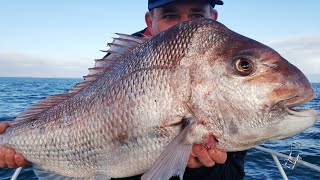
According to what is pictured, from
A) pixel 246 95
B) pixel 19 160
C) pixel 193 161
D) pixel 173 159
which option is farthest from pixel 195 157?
pixel 19 160

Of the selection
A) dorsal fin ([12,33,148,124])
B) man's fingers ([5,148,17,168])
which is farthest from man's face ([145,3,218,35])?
man's fingers ([5,148,17,168])

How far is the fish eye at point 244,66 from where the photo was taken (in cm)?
226

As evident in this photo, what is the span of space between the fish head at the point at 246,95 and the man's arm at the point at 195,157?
13 centimetres

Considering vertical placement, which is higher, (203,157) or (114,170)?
(203,157)

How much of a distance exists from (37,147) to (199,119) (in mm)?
1714

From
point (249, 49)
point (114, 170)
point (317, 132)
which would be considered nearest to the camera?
point (249, 49)

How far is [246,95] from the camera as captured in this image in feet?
7.22

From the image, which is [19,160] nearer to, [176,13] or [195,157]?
[195,157]

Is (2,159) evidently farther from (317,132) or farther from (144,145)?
(317,132)

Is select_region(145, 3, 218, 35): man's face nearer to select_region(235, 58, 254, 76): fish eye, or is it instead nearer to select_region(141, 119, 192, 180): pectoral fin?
select_region(235, 58, 254, 76): fish eye

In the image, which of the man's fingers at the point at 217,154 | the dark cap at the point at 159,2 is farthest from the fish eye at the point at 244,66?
the dark cap at the point at 159,2

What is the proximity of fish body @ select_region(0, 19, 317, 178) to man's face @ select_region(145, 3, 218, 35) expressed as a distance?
1.24 m

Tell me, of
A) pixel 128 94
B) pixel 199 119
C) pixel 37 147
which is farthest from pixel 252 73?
pixel 37 147

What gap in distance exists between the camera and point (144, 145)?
2492 mm
